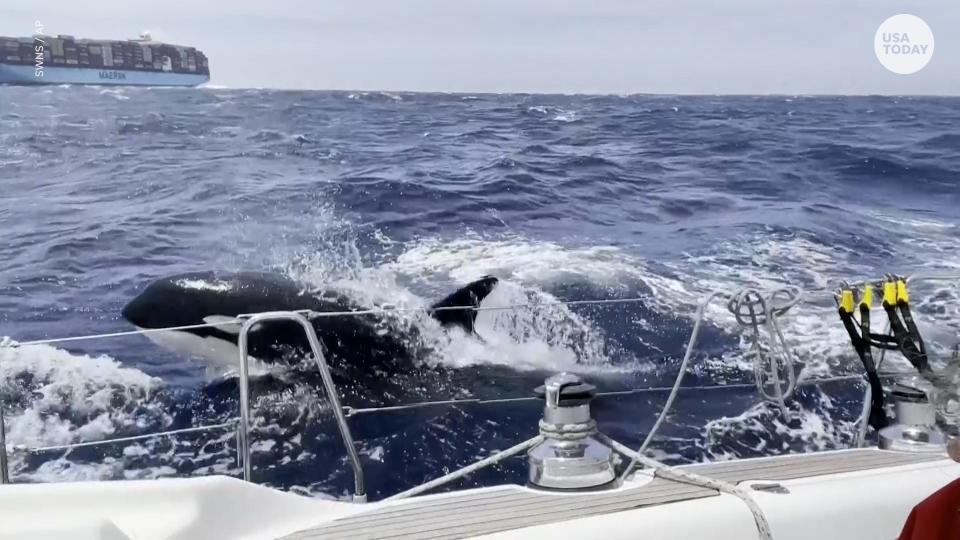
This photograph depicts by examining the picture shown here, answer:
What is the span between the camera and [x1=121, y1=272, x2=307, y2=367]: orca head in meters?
5.01

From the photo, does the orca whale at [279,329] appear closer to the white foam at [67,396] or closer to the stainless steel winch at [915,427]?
the white foam at [67,396]

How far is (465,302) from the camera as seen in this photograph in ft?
15.6

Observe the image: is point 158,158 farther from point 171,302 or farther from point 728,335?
point 728,335

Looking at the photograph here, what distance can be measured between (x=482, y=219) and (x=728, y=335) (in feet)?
11.3

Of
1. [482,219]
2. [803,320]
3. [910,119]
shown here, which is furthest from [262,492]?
[910,119]

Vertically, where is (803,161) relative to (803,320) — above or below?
above

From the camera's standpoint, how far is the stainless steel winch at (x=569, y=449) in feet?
6.41

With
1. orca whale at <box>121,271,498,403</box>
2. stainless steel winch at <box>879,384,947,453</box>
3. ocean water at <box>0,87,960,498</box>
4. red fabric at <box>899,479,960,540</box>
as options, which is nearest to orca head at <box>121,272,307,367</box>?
orca whale at <box>121,271,498,403</box>

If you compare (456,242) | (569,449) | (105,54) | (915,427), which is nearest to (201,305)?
(456,242)

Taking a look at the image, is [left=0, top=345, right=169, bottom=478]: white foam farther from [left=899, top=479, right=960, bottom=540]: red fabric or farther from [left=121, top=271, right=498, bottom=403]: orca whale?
[left=899, top=479, right=960, bottom=540]: red fabric

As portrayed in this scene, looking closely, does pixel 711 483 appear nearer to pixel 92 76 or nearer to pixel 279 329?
pixel 279 329

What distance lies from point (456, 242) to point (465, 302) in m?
3.22

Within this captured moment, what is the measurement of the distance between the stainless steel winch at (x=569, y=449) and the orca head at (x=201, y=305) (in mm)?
3295

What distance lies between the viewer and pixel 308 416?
430cm
